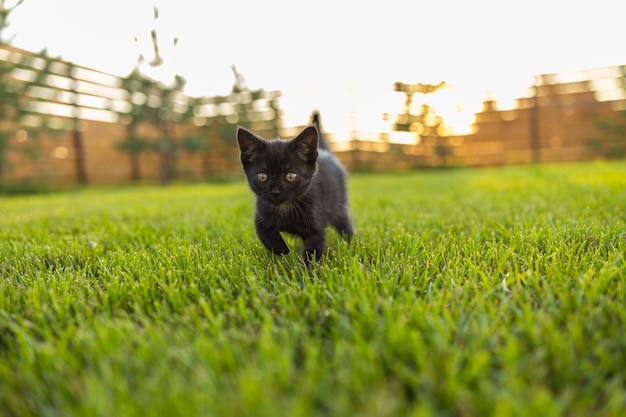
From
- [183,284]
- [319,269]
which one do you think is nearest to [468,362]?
[319,269]

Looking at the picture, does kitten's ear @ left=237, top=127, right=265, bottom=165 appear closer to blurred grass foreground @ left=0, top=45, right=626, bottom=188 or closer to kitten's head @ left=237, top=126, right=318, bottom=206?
kitten's head @ left=237, top=126, right=318, bottom=206

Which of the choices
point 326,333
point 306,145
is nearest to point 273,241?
point 306,145

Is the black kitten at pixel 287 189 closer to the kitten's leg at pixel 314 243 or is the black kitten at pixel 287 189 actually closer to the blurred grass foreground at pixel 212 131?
the kitten's leg at pixel 314 243

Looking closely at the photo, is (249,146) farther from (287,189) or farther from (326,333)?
(326,333)

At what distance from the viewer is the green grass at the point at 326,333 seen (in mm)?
750

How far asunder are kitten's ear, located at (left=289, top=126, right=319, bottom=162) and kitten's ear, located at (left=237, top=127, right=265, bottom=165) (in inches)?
6.7

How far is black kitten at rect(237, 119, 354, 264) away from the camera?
198cm

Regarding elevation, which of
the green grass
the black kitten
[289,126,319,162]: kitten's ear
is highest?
[289,126,319,162]: kitten's ear

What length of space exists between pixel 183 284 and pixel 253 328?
45cm

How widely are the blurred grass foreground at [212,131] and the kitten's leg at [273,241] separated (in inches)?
308

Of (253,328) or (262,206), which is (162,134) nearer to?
(262,206)

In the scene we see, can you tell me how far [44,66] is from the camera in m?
8.60

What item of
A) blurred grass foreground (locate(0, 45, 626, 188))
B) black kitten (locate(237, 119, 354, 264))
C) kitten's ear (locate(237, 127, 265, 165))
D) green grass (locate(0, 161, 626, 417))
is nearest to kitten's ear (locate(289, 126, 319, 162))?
black kitten (locate(237, 119, 354, 264))

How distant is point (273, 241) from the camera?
195 centimetres
